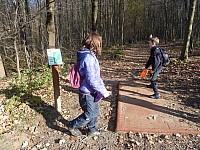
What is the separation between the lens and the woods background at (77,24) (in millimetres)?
7921

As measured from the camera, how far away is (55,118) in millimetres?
4734

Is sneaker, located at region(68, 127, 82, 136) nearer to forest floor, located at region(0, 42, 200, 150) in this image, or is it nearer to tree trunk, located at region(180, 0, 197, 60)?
forest floor, located at region(0, 42, 200, 150)

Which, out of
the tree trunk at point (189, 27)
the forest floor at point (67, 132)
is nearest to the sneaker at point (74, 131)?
the forest floor at point (67, 132)

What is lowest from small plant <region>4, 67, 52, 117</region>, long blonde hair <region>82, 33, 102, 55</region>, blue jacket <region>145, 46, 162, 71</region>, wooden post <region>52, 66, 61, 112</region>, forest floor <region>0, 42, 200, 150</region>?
forest floor <region>0, 42, 200, 150</region>

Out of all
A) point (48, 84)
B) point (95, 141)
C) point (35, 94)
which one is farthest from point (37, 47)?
point (95, 141)

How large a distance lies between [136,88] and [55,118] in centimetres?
325

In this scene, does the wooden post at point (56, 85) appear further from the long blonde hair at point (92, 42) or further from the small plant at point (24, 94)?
the long blonde hair at point (92, 42)

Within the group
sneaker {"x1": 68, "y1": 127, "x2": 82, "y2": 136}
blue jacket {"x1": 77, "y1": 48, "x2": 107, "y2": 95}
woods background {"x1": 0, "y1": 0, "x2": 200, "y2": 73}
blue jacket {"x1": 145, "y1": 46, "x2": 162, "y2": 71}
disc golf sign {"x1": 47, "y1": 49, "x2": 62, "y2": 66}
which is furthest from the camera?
woods background {"x1": 0, "y1": 0, "x2": 200, "y2": 73}

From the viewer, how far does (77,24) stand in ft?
112

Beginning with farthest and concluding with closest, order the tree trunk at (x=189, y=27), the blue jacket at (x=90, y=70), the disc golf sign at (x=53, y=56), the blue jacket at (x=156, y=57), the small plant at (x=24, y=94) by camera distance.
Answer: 1. the tree trunk at (x=189, y=27)
2. the blue jacket at (x=156, y=57)
3. the small plant at (x=24, y=94)
4. the disc golf sign at (x=53, y=56)
5. the blue jacket at (x=90, y=70)

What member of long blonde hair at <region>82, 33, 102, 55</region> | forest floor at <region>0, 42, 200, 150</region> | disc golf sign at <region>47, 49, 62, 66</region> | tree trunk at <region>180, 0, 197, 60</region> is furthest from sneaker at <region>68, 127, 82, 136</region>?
tree trunk at <region>180, 0, 197, 60</region>

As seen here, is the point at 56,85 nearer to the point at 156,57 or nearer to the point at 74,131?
the point at 74,131

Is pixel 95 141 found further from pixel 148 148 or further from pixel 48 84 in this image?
pixel 48 84

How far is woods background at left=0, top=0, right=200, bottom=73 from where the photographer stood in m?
7.92
